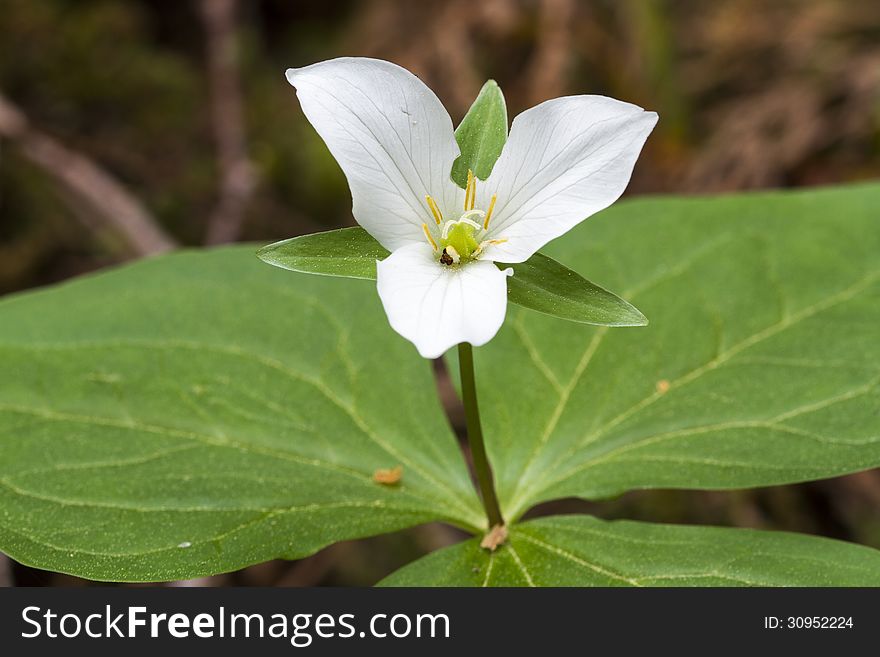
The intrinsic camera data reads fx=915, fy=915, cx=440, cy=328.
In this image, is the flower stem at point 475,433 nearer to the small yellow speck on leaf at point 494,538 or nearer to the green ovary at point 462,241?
the small yellow speck on leaf at point 494,538

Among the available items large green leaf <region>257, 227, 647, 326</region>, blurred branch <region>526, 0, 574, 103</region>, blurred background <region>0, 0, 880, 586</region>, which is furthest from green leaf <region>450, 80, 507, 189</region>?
blurred branch <region>526, 0, 574, 103</region>

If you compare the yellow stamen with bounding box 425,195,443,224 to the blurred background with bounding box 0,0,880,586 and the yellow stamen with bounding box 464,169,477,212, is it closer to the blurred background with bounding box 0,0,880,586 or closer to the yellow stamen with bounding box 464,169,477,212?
the yellow stamen with bounding box 464,169,477,212

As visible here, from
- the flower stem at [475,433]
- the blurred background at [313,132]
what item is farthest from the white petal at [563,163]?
the blurred background at [313,132]

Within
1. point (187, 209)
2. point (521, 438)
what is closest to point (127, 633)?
point (521, 438)

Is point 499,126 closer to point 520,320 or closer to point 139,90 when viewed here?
point 520,320

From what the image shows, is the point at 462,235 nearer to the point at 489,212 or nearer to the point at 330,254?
the point at 489,212

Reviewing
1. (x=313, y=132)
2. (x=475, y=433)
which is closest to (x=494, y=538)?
(x=475, y=433)
